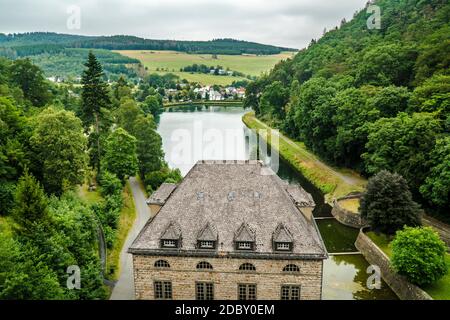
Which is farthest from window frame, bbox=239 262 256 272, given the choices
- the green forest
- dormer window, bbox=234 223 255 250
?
the green forest

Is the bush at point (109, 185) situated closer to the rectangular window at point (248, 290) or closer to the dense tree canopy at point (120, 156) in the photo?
the dense tree canopy at point (120, 156)

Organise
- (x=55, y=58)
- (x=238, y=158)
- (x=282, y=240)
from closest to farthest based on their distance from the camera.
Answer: (x=282, y=240)
(x=238, y=158)
(x=55, y=58)

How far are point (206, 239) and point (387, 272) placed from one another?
64.5 ft

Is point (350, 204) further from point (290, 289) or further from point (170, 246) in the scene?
point (170, 246)

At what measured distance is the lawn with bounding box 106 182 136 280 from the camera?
39.0 metres

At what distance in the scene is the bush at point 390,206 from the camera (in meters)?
43.2

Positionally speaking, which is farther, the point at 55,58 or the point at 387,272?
the point at 55,58

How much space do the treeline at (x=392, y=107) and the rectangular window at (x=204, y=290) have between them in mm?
28313

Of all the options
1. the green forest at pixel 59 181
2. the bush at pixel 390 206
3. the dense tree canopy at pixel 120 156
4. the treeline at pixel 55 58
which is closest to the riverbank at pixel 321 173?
the bush at pixel 390 206

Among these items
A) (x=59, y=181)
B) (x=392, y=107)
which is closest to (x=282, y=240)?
(x=59, y=181)

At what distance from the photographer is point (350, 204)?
57.7m

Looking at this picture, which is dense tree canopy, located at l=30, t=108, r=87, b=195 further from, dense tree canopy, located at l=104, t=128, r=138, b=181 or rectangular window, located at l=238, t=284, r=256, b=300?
rectangular window, located at l=238, t=284, r=256, b=300

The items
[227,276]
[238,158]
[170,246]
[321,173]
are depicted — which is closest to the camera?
[170,246]
